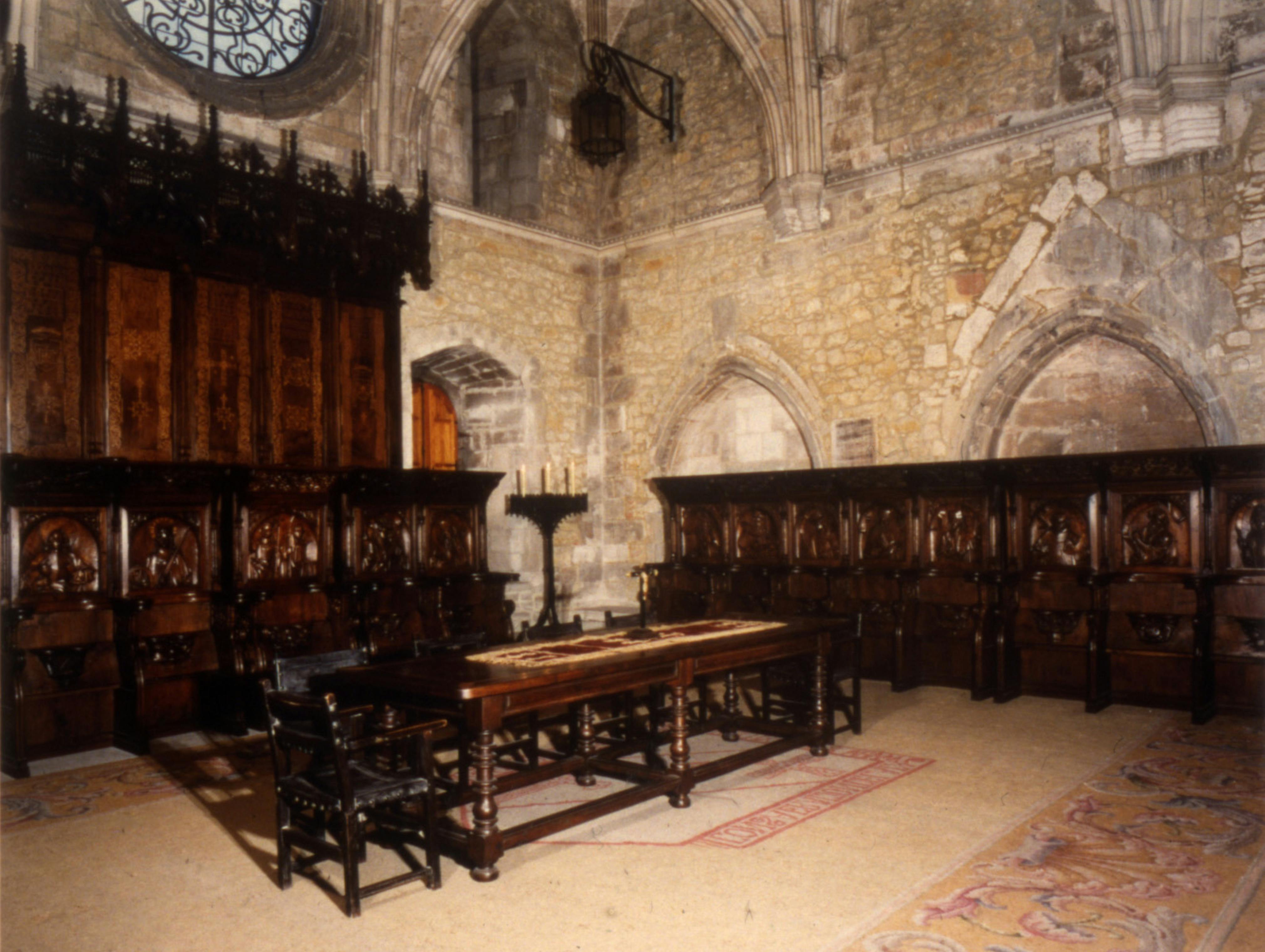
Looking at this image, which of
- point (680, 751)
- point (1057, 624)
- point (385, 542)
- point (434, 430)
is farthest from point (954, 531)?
point (434, 430)

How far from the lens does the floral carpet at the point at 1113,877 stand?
2.91 m

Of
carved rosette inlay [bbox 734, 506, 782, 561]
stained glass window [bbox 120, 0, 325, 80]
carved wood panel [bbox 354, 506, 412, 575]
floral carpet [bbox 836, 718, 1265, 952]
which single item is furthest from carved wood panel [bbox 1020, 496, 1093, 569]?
stained glass window [bbox 120, 0, 325, 80]

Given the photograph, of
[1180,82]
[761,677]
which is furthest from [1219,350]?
[761,677]

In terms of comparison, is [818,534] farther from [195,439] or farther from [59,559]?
[59,559]

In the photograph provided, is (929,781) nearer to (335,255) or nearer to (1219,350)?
(1219,350)

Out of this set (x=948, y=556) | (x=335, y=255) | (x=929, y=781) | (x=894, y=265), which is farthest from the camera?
(x=894, y=265)

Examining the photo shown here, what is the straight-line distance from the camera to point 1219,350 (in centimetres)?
683

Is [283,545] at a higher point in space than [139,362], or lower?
lower

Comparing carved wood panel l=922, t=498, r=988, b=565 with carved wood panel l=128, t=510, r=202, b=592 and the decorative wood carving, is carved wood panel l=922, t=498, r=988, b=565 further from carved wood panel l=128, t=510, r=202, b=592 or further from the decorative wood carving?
carved wood panel l=128, t=510, r=202, b=592

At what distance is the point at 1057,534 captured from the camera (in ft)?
22.5

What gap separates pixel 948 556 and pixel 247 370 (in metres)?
5.52

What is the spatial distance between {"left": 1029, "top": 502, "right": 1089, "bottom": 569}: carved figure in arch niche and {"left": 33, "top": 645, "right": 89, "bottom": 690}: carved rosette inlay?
20.5 ft

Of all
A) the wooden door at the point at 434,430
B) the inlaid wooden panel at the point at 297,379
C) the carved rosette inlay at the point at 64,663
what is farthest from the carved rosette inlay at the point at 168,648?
the wooden door at the point at 434,430

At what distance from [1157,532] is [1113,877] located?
12.2 ft
